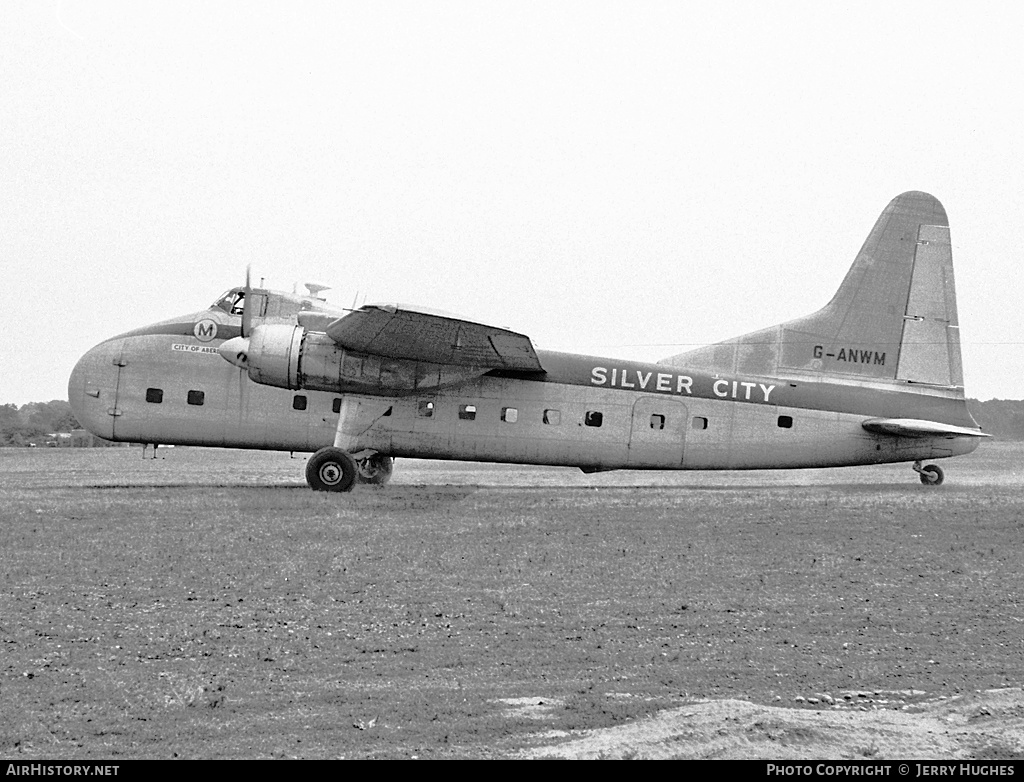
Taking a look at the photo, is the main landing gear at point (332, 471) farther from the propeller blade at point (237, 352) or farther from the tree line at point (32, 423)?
the tree line at point (32, 423)

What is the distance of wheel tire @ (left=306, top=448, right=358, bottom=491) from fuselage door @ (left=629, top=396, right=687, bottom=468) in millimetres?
5673

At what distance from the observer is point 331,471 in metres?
21.1

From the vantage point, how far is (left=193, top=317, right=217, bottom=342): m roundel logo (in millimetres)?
22688

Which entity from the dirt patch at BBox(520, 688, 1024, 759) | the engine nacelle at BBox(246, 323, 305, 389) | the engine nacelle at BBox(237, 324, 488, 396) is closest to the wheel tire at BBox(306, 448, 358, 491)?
the engine nacelle at BBox(237, 324, 488, 396)

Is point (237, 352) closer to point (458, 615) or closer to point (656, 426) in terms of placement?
point (656, 426)

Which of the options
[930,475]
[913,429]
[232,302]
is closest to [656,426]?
[913,429]

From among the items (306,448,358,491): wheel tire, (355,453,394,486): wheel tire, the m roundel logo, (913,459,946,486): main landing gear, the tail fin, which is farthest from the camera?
(913,459,946,486): main landing gear

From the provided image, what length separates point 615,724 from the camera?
6422mm

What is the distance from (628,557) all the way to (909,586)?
10.9 feet

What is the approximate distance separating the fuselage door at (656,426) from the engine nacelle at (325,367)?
335 centimetres

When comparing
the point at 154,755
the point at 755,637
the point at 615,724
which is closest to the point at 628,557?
the point at 755,637

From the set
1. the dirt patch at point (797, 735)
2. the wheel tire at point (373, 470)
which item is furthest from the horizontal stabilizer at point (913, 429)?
the dirt patch at point (797, 735)

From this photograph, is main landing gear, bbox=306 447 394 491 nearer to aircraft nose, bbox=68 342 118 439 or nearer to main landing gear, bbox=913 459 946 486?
aircraft nose, bbox=68 342 118 439

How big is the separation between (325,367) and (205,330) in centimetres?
328
